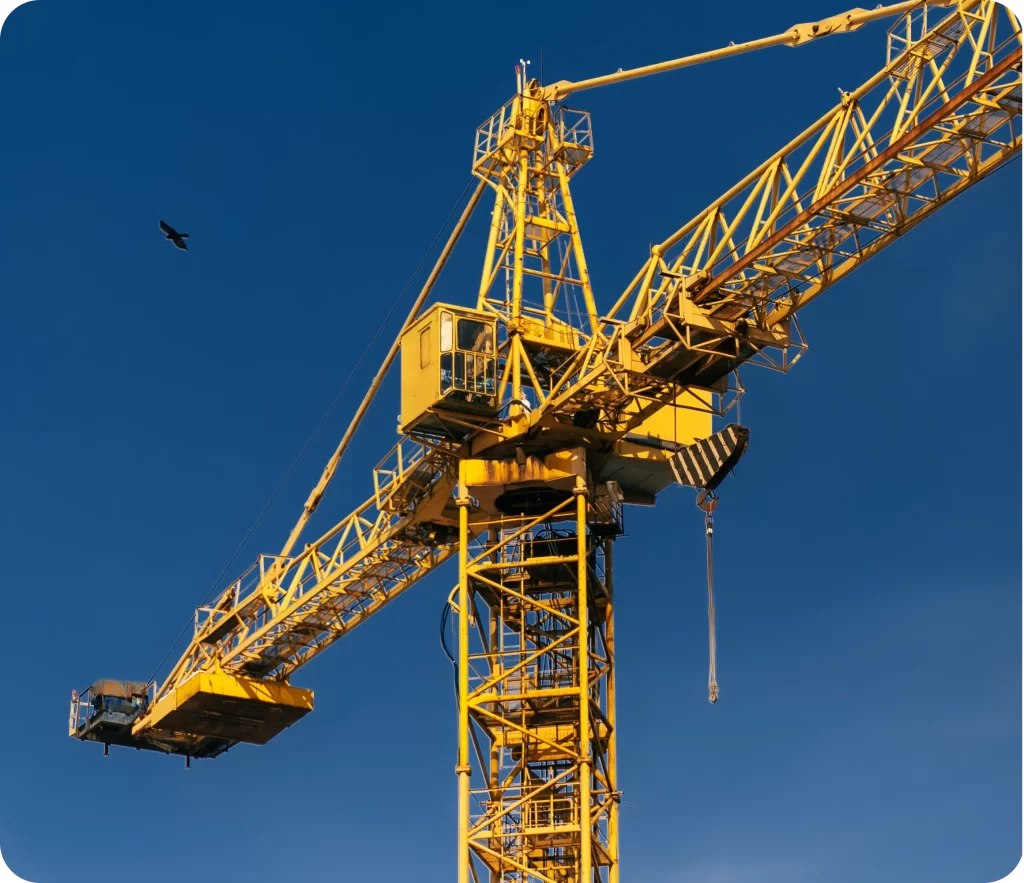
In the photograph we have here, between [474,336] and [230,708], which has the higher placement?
[474,336]

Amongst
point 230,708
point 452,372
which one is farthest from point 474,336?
point 230,708

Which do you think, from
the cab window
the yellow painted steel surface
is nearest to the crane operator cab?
the cab window

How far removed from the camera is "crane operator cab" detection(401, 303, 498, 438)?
226 feet

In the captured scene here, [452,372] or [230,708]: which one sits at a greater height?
[452,372]

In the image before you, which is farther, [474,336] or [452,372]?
[474,336]

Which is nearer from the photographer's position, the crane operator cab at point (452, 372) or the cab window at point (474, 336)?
the crane operator cab at point (452, 372)

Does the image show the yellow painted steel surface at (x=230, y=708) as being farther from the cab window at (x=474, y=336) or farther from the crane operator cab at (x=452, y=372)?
the cab window at (x=474, y=336)

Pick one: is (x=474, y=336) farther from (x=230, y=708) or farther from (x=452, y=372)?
(x=230, y=708)

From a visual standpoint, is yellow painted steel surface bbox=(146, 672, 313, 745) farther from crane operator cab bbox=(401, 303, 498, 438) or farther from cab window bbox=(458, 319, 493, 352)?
cab window bbox=(458, 319, 493, 352)

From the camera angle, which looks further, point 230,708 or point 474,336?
point 230,708

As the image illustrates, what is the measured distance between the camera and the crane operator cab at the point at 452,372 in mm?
68938

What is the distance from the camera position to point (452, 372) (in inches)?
2714

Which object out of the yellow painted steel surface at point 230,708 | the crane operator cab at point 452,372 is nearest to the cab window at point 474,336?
the crane operator cab at point 452,372

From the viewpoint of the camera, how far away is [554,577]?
235 feet
